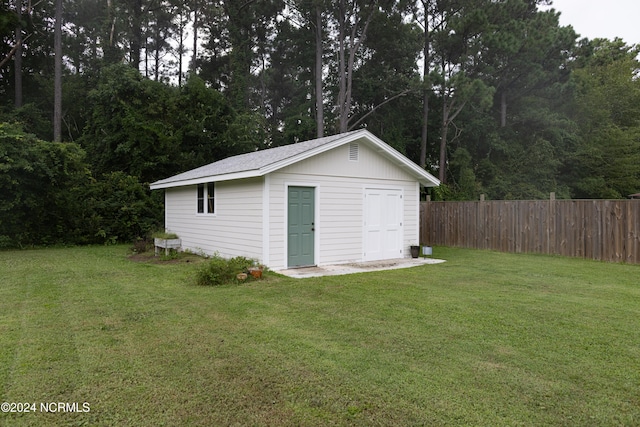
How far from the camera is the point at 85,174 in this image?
1498 centimetres

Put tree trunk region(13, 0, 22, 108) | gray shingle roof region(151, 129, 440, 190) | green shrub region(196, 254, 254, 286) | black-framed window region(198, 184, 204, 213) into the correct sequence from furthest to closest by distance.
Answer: tree trunk region(13, 0, 22, 108)
black-framed window region(198, 184, 204, 213)
gray shingle roof region(151, 129, 440, 190)
green shrub region(196, 254, 254, 286)

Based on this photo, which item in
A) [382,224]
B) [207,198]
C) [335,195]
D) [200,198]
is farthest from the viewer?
[200,198]

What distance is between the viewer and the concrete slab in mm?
Result: 8180

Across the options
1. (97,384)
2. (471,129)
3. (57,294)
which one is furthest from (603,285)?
(471,129)

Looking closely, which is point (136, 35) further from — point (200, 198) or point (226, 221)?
point (226, 221)

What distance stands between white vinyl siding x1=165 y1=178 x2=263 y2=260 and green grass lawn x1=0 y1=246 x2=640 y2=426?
222cm

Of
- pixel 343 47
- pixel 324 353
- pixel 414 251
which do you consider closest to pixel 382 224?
pixel 414 251

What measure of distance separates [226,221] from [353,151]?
11.8 feet

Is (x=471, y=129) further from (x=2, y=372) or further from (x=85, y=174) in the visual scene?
(x=2, y=372)

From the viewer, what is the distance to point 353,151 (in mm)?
9875

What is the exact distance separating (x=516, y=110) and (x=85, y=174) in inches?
896

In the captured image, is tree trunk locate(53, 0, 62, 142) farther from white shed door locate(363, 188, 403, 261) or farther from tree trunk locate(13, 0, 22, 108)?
white shed door locate(363, 188, 403, 261)

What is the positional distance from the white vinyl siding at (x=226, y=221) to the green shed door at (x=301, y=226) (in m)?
0.71

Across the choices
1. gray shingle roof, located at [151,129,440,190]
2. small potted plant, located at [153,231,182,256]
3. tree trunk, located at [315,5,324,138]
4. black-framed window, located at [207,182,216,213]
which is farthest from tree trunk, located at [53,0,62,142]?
tree trunk, located at [315,5,324,138]
